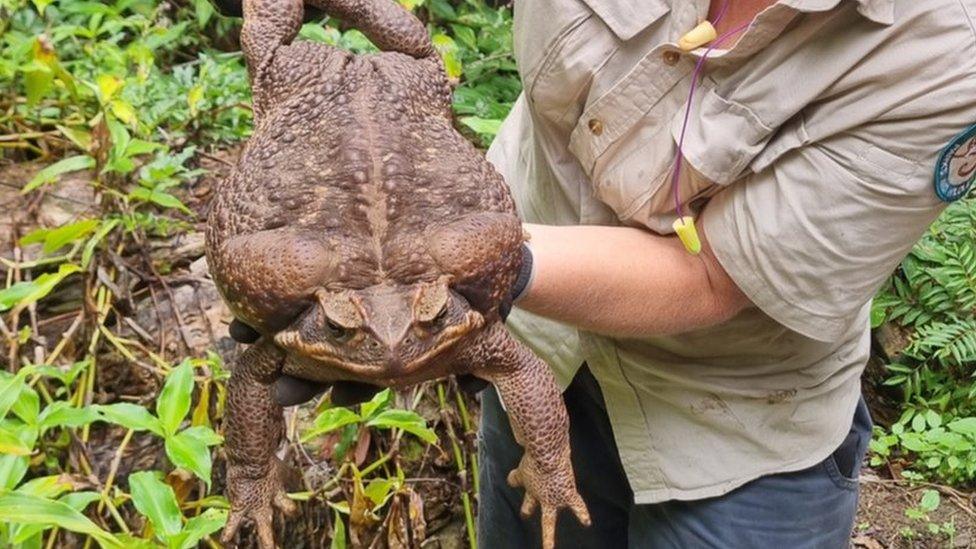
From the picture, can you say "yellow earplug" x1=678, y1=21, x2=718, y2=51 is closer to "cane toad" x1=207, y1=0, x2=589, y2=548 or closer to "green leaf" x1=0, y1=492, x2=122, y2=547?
"cane toad" x1=207, y1=0, x2=589, y2=548

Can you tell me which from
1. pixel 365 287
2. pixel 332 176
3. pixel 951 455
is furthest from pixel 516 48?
pixel 951 455

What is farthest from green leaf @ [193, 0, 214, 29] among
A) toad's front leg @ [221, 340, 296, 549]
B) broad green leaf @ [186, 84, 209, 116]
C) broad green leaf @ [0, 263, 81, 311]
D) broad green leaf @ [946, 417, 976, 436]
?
broad green leaf @ [946, 417, 976, 436]

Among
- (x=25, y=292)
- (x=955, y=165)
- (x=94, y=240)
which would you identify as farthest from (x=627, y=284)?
(x=94, y=240)

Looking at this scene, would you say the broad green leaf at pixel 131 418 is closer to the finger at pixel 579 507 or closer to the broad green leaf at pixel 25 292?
the broad green leaf at pixel 25 292

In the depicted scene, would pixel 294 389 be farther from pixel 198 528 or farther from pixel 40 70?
pixel 40 70

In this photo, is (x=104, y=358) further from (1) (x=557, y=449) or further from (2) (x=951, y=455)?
(2) (x=951, y=455)

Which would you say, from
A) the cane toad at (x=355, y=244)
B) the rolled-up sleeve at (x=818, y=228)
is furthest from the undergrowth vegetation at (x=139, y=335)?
the rolled-up sleeve at (x=818, y=228)
